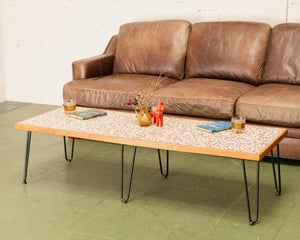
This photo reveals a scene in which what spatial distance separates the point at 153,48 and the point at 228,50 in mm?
696

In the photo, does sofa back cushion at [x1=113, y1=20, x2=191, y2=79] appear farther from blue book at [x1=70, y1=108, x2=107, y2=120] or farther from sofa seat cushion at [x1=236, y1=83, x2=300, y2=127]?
blue book at [x1=70, y1=108, x2=107, y2=120]

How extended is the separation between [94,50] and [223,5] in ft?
4.82

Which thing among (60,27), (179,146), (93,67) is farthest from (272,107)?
(60,27)

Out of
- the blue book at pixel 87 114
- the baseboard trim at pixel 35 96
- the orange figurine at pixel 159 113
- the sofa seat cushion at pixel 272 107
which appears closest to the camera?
the orange figurine at pixel 159 113

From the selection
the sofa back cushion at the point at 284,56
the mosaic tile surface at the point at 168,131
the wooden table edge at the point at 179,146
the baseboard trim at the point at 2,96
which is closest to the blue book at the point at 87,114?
the mosaic tile surface at the point at 168,131

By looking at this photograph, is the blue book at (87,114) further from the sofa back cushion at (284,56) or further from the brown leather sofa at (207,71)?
the sofa back cushion at (284,56)

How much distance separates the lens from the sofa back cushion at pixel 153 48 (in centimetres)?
415

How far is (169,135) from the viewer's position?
2604 millimetres

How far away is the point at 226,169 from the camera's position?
3242 mm

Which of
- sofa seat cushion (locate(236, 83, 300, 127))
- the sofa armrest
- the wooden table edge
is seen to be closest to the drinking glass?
the wooden table edge

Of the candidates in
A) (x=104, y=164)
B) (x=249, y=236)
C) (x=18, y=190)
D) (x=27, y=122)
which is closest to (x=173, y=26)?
(x=104, y=164)

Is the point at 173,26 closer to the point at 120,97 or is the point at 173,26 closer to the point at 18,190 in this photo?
the point at 120,97

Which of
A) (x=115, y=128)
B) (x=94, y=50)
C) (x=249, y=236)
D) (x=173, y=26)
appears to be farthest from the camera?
(x=94, y=50)

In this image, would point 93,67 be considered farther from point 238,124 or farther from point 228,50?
point 238,124
